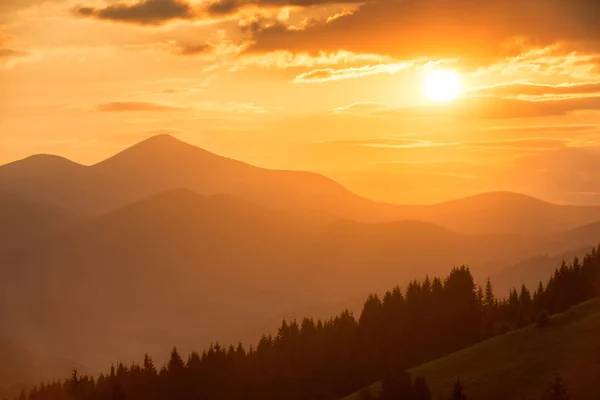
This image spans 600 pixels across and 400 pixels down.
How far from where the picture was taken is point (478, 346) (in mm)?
105875

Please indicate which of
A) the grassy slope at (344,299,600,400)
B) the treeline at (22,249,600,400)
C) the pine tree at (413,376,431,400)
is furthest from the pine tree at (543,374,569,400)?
the treeline at (22,249,600,400)

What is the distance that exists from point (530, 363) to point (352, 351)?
145 ft

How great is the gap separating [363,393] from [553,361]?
23394 millimetres

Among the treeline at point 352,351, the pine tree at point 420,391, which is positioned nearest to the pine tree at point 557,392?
the pine tree at point 420,391

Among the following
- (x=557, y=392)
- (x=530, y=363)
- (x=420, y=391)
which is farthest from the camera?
(x=530, y=363)

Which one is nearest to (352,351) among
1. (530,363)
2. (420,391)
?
(530,363)

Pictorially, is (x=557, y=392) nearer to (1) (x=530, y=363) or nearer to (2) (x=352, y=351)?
(1) (x=530, y=363)

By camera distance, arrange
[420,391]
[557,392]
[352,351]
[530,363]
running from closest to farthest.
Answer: [557,392]
[420,391]
[530,363]
[352,351]

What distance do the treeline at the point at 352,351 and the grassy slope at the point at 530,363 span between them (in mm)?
16286

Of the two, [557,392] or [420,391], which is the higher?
[557,392]

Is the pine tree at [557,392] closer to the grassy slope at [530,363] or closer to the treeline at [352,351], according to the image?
the grassy slope at [530,363]

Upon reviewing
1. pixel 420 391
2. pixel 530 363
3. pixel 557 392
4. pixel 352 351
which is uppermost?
pixel 557 392

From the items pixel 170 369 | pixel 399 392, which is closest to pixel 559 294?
pixel 399 392

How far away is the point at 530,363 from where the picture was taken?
9338cm
